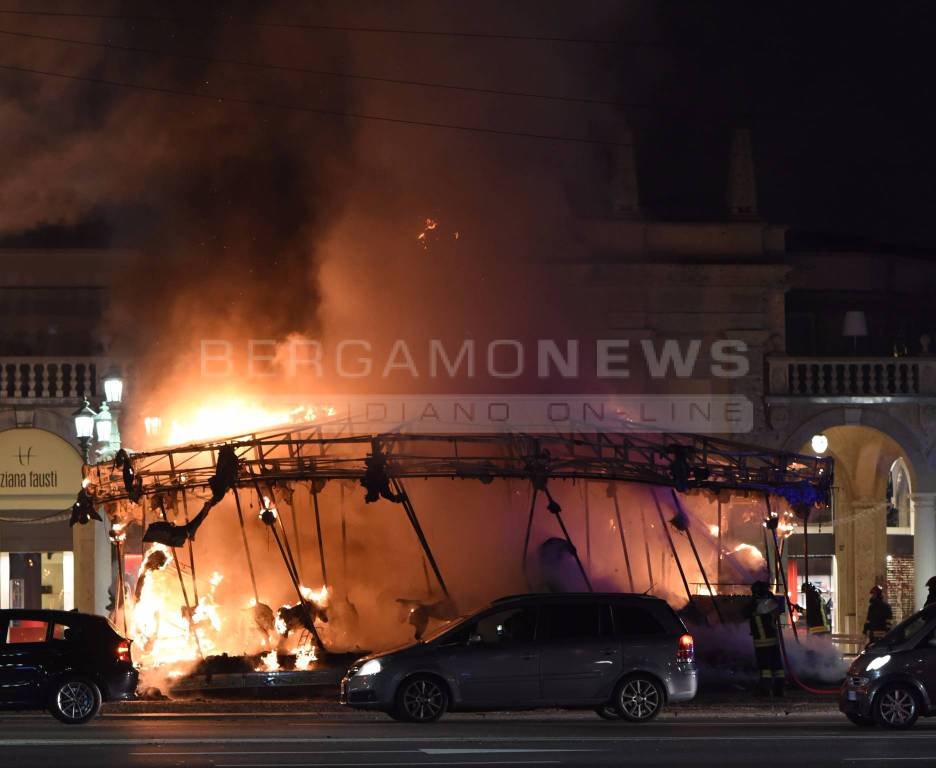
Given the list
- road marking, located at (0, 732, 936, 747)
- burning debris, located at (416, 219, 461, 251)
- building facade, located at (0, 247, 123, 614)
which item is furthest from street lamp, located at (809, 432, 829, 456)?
road marking, located at (0, 732, 936, 747)

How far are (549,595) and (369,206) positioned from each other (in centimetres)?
1792

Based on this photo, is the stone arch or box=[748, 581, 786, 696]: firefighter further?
the stone arch

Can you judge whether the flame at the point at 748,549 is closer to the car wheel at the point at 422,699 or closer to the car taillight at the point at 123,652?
the car wheel at the point at 422,699

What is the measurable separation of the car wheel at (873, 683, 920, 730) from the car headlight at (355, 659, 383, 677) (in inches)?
207

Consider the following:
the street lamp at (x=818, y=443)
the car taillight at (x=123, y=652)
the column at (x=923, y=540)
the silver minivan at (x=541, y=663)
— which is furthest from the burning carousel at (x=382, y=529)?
the column at (x=923, y=540)

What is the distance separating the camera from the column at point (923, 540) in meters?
35.3

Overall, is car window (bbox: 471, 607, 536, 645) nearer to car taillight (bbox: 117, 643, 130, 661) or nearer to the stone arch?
car taillight (bbox: 117, 643, 130, 661)

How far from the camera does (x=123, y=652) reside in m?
20.3

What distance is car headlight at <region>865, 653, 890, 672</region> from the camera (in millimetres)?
18422

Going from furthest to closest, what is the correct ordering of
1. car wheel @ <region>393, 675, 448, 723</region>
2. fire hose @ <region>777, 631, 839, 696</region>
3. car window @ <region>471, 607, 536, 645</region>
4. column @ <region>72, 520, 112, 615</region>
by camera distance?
column @ <region>72, 520, 112, 615</region>, fire hose @ <region>777, 631, 839, 696</region>, car window @ <region>471, 607, 536, 645</region>, car wheel @ <region>393, 675, 448, 723</region>

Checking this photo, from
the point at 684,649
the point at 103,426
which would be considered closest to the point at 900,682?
the point at 684,649

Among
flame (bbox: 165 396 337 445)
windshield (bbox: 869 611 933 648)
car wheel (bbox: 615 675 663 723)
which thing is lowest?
car wheel (bbox: 615 675 663 723)

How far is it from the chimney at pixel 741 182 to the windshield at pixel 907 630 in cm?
1884

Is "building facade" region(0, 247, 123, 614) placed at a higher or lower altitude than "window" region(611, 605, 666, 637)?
higher
